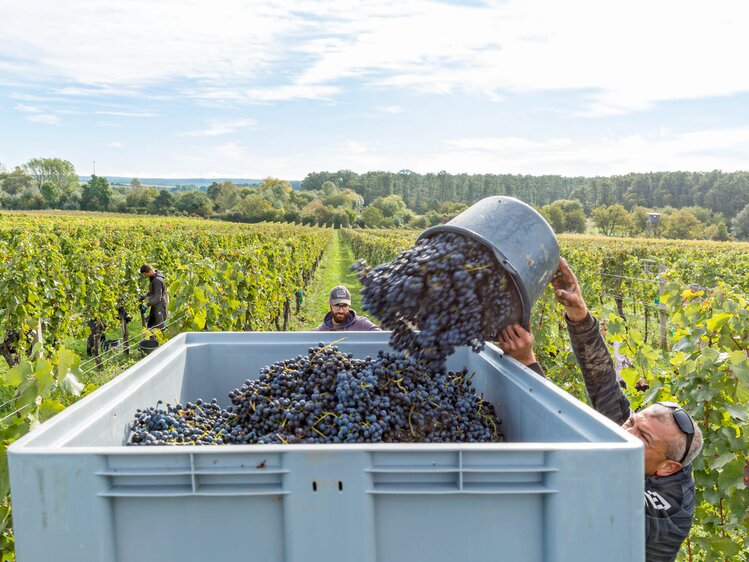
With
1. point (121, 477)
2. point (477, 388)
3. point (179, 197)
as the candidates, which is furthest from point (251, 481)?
point (179, 197)

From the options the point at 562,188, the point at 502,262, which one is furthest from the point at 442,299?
the point at 562,188

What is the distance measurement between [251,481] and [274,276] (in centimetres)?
945

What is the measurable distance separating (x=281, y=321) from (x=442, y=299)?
39.5 feet

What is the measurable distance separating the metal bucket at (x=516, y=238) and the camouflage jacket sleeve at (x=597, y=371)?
630mm

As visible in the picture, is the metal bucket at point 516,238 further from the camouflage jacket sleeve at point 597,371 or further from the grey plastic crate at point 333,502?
the grey plastic crate at point 333,502

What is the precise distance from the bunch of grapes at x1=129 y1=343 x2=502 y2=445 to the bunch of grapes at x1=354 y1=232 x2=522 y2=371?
11 centimetres

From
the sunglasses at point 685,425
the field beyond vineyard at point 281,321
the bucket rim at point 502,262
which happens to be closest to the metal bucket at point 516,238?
the bucket rim at point 502,262

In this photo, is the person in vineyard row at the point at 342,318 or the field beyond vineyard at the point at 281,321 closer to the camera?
the field beyond vineyard at the point at 281,321

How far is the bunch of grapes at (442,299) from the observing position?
7.13ft

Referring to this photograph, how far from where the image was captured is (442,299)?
218 cm

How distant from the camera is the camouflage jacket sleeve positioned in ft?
9.44

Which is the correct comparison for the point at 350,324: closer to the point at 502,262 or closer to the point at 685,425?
the point at 502,262

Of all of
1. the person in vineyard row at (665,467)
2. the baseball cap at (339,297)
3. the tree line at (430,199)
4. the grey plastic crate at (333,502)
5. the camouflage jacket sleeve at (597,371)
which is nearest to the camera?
the grey plastic crate at (333,502)

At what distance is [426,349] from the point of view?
2197 millimetres
